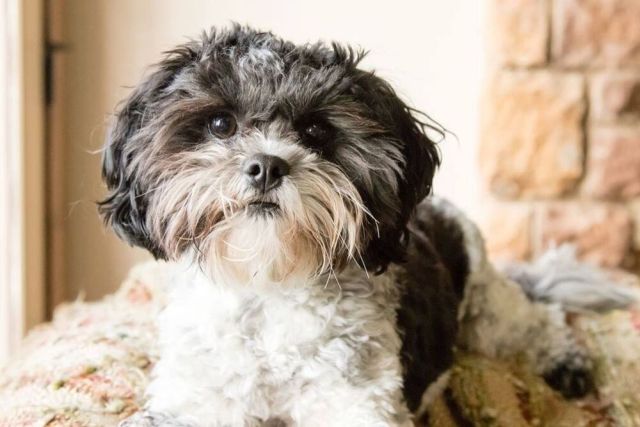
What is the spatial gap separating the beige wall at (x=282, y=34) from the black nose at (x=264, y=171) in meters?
1.48

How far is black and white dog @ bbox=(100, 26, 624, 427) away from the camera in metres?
1.22

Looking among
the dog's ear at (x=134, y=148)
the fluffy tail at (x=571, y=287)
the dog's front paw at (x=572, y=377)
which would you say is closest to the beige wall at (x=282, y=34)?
the fluffy tail at (x=571, y=287)

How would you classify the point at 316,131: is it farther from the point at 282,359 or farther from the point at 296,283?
the point at 282,359

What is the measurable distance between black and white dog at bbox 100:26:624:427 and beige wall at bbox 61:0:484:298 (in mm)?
1258

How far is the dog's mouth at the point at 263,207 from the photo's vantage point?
1191 mm

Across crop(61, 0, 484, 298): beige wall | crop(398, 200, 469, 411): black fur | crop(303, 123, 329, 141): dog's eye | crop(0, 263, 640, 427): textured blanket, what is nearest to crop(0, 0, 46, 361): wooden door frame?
crop(61, 0, 484, 298): beige wall

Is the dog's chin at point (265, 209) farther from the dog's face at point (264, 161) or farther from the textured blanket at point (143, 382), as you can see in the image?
the textured blanket at point (143, 382)

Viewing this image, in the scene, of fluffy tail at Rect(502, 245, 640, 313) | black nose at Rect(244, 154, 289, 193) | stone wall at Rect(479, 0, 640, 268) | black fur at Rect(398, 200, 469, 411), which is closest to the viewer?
black nose at Rect(244, 154, 289, 193)

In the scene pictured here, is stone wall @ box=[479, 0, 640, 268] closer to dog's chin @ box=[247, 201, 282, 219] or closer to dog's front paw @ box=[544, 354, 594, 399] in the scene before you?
dog's front paw @ box=[544, 354, 594, 399]

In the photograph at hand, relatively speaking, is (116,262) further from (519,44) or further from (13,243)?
(519,44)

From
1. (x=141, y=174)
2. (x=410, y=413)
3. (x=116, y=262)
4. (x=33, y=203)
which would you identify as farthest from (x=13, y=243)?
(x=410, y=413)

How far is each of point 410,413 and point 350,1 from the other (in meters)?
1.54

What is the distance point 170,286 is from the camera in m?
1.53

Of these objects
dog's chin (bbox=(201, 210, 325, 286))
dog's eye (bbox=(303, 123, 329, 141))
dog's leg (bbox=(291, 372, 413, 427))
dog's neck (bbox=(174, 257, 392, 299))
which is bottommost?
dog's leg (bbox=(291, 372, 413, 427))
